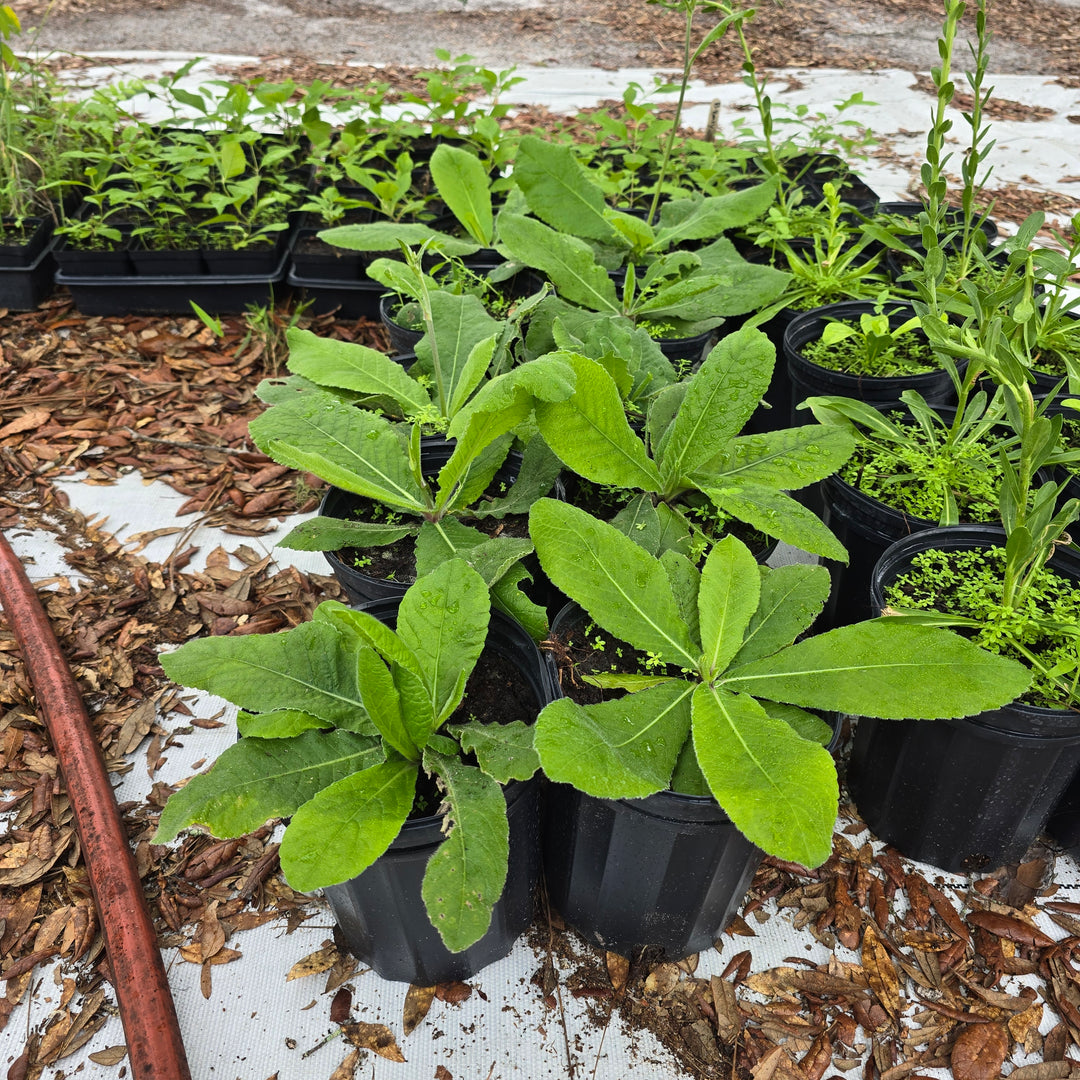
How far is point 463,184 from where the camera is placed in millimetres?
2354

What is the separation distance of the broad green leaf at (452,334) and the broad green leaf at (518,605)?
550 mm

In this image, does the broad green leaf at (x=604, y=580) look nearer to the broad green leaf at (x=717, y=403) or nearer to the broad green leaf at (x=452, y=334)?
the broad green leaf at (x=717, y=403)

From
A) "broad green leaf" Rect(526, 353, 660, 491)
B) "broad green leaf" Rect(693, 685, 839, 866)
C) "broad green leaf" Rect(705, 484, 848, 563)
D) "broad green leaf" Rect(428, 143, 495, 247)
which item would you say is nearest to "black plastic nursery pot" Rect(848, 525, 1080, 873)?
"broad green leaf" Rect(705, 484, 848, 563)

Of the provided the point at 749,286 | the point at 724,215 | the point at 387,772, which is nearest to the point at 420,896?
the point at 387,772

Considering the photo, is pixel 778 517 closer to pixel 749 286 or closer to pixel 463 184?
pixel 749 286

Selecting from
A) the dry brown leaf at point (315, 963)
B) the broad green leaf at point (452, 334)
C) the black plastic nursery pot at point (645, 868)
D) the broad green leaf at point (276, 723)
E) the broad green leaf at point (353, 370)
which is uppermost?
the broad green leaf at point (452, 334)

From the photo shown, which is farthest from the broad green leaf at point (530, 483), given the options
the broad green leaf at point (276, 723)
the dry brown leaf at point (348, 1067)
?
the dry brown leaf at point (348, 1067)

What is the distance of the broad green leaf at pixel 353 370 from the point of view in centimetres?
175

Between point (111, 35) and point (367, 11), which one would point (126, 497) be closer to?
point (111, 35)

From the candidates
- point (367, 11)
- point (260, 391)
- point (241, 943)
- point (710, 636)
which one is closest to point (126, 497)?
point (260, 391)

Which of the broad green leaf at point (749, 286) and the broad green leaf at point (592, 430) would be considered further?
the broad green leaf at point (749, 286)

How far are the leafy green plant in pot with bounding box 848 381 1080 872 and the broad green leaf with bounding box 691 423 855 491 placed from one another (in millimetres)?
201

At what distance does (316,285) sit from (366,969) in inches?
90.3

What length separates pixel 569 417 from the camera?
4.79 feet
